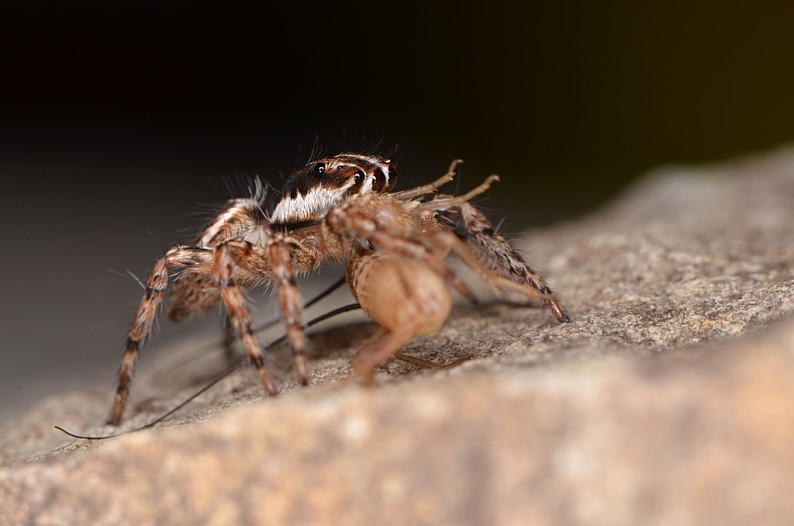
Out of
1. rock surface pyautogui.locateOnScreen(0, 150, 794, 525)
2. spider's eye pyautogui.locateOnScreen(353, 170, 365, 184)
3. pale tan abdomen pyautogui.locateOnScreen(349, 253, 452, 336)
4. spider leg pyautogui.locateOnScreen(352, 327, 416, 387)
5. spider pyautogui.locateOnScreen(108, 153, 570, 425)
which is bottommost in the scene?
rock surface pyautogui.locateOnScreen(0, 150, 794, 525)

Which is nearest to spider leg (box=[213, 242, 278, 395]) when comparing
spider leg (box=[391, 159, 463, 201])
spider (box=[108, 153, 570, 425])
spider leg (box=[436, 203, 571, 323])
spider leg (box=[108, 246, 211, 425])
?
spider (box=[108, 153, 570, 425])

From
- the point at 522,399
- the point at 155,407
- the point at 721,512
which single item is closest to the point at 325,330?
the point at 155,407

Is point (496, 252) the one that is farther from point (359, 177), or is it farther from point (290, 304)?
point (290, 304)

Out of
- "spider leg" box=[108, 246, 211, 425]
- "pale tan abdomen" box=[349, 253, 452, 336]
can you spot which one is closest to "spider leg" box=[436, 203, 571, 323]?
"pale tan abdomen" box=[349, 253, 452, 336]

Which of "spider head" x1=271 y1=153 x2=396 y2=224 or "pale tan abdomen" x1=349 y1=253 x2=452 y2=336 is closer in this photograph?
"pale tan abdomen" x1=349 y1=253 x2=452 y2=336

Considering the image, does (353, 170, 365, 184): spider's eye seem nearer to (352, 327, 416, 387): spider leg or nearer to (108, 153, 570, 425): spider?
(108, 153, 570, 425): spider

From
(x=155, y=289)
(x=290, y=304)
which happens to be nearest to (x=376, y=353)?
(x=290, y=304)

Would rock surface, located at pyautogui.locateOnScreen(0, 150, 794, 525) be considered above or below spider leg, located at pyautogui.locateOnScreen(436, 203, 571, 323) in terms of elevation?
below

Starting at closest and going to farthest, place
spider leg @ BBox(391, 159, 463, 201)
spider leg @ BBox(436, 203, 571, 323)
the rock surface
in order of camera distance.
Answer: the rock surface
spider leg @ BBox(391, 159, 463, 201)
spider leg @ BBox(436, 203, 571, 323)

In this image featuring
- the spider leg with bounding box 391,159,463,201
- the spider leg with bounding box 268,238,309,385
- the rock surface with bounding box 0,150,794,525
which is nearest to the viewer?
the rock surface with bounding box 0,150,794,525

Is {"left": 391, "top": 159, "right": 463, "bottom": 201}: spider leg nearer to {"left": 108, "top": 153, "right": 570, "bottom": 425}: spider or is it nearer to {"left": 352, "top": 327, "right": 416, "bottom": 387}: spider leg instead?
{"left": 108, "top": 153, "right": 570, "bottom": 425}: spider
